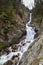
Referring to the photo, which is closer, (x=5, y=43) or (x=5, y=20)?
(x=5, y=43)

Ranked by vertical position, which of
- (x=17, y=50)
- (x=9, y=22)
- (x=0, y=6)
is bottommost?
(x=17, y=50)

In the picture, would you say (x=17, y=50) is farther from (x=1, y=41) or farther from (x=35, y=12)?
(x=35, y=12)

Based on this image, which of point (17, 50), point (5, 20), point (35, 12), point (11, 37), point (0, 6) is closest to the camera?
point (17, 50)

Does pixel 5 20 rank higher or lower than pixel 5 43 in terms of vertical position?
higher

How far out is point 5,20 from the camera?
115 ft

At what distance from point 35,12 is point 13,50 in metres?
43.1

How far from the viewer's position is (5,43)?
30250mm

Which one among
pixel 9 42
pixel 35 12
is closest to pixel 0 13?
pixel 9 42

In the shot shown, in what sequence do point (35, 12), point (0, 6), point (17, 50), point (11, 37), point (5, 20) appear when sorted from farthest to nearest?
point (35, 12)
point (0, 6)
point (5, 20)
point (11, 37)
point (17, 50)

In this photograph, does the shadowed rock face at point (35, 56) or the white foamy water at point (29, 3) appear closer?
the shadowed rock face at point (35, 56)

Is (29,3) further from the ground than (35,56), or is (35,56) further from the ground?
(29,3)

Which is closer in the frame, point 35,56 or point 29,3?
point 35,56

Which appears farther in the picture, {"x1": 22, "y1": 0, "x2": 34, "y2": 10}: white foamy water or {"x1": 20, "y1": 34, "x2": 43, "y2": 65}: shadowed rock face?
{"x1": 22, "y1": 0, "x2": 34, "y2": 10}: white foamy water

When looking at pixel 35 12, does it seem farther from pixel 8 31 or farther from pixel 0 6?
pixel 8 31
